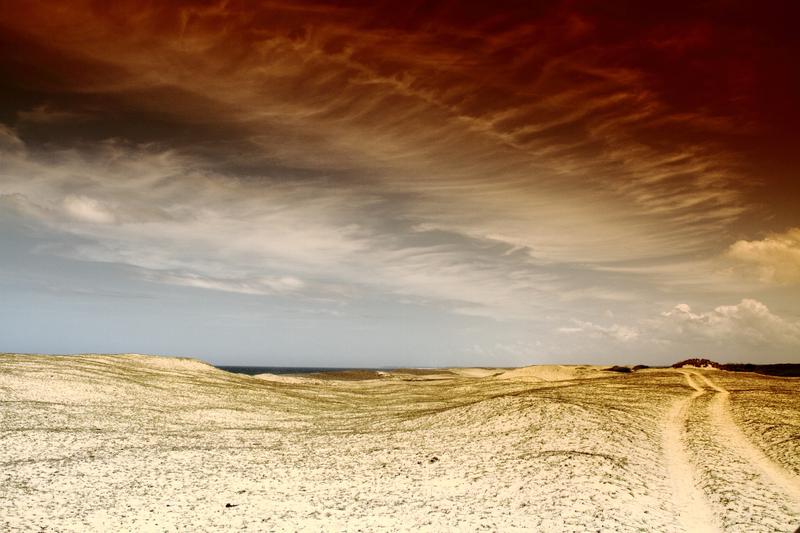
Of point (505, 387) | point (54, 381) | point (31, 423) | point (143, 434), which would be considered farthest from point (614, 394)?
point (54, 381)

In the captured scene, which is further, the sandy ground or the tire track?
the tire track

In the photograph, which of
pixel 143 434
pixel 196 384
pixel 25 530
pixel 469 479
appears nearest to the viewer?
pixel 25 530

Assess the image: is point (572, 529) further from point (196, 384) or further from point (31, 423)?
point (196, 384)

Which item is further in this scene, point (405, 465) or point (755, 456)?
point (405, 465)

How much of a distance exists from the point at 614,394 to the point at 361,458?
88.6 feet

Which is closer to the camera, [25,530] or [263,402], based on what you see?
[25,530]

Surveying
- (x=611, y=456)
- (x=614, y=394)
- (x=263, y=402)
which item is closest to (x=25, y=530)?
(x=611, y=456)

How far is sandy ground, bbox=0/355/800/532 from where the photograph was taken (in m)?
16.6

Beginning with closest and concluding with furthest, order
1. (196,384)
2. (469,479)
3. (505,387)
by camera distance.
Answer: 1. (469,479)
2. (196,384)
3. (505,387)

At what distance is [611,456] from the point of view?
23.0 metres

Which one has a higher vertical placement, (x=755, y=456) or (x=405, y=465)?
(x=755, y=456)

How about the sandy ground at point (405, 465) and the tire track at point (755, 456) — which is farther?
the tire track at point (755, 456)

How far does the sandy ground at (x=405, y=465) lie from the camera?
54.6 ft

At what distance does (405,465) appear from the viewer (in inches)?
945
